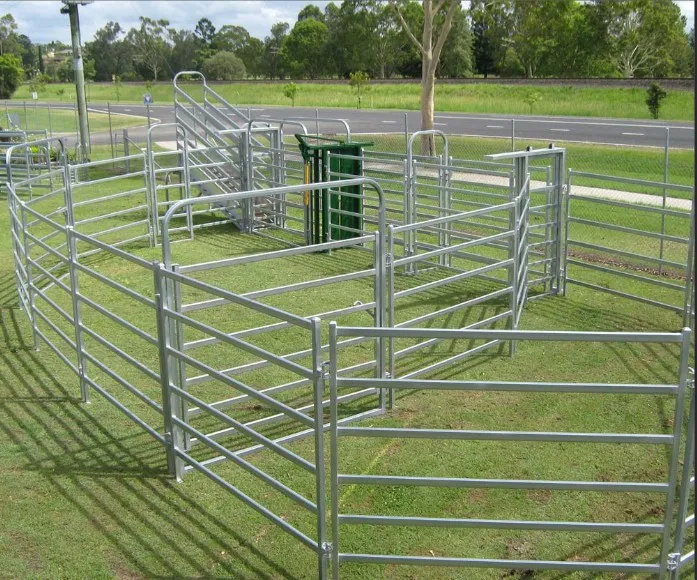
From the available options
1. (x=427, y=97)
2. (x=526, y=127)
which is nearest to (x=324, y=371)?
(x=427, y=97)

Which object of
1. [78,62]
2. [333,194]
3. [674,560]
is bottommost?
[674,560]

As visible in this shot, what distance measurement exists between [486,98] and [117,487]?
39269mm

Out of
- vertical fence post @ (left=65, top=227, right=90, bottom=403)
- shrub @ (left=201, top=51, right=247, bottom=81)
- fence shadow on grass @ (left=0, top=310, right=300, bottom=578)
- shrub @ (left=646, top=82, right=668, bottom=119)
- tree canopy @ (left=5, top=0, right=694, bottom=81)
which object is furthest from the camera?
shrub @ (left=201, top=51, right=247, bottom=81)

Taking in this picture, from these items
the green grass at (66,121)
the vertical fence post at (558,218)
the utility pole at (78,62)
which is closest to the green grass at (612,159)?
the vertical fence post at (558,218)

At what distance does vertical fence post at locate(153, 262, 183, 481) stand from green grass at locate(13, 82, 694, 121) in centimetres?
3030

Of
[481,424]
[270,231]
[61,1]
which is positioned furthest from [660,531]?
[61,1]

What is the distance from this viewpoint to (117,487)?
5.84m

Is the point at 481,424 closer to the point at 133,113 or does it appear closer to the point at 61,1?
the point at 61,1

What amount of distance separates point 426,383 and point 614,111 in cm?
3419

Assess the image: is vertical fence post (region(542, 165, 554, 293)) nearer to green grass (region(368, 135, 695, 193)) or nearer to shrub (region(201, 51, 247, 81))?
green grass (region(368, 135, 695, 193))

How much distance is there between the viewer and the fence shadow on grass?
493 centimetres

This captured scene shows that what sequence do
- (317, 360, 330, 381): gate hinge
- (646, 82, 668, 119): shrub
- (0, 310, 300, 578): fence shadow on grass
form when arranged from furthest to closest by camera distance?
(646, 82, 668, 119): shrub
(0, 310, 300, 578): fence shadow on grass
(317, 360, 330, 381): gate hinge

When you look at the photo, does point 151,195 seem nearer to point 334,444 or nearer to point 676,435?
point 334,444

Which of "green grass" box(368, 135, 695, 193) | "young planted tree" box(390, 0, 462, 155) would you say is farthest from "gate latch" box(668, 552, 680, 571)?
"young planted tree" box(390, 0, 462, 155)
